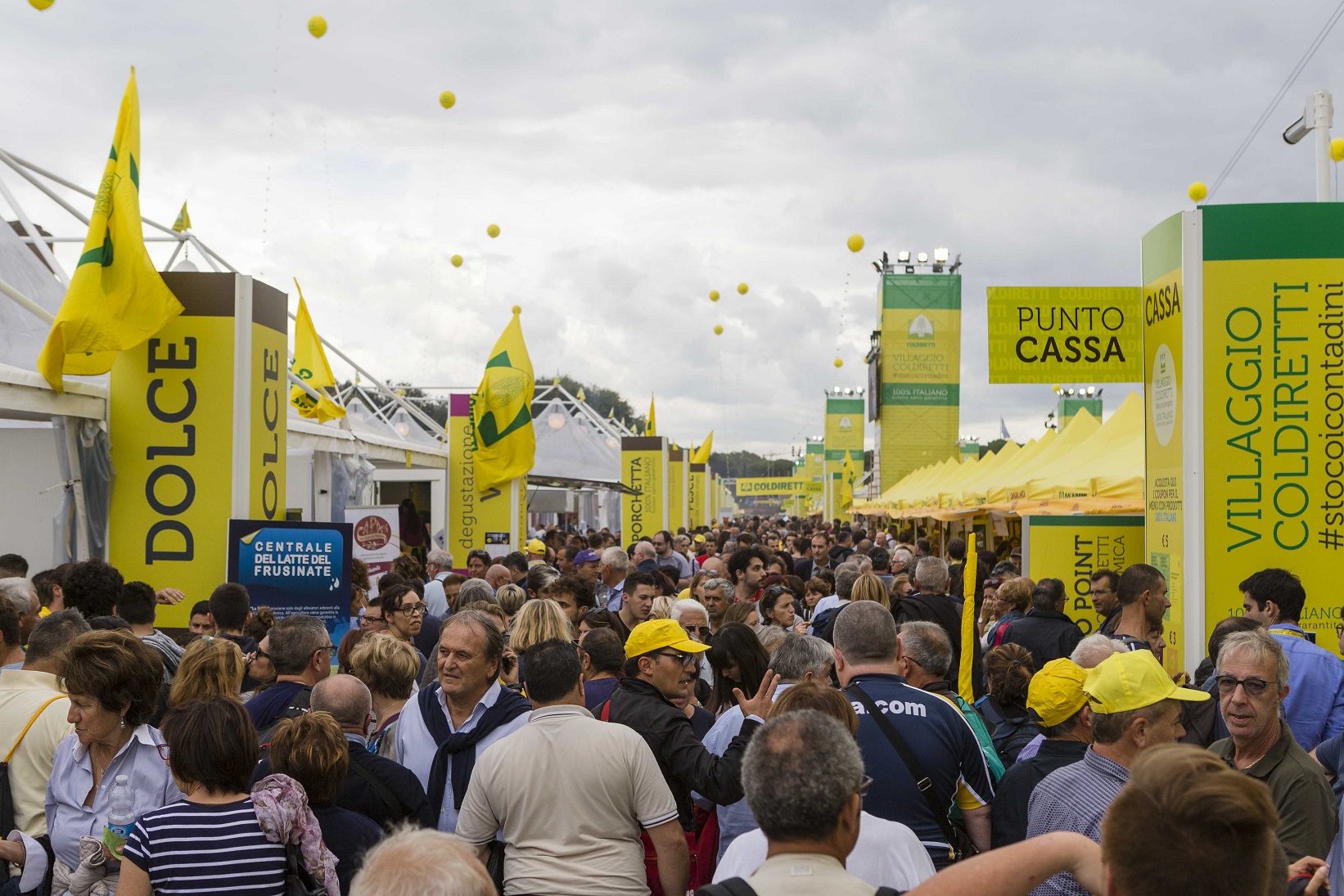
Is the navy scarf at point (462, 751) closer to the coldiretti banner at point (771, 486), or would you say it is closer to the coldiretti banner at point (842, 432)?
the coldiretti banner at point (842, 432)

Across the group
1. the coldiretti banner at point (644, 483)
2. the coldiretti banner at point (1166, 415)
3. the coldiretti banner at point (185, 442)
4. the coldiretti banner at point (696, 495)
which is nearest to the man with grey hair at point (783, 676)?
the coldiretti banner at point (1166, 415)

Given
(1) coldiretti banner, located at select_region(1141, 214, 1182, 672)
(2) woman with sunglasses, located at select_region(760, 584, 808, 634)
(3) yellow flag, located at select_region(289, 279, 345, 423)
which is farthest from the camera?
(3) yellow flag, located at select_region(289, 279, 345, 423)

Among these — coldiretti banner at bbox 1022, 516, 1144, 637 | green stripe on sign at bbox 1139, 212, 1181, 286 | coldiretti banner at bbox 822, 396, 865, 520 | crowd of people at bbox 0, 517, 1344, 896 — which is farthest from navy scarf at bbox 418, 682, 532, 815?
coldiretti banner at bbox 822, 396, 865, 520

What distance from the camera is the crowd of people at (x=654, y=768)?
202 centimetres

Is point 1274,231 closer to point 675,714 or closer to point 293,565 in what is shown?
point 675,714

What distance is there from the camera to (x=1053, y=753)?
3.89 meters

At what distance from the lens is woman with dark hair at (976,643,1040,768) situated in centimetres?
471

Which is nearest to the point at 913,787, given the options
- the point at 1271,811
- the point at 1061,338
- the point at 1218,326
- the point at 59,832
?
the point at 1271,811

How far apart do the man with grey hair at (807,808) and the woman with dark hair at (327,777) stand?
159 cm

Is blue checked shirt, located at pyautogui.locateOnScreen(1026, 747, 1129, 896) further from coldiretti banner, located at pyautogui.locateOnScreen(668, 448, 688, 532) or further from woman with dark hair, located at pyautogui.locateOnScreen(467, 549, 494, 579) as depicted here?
coldiretti banner, located at pyautogui.locateOnScreen(668, 448, 688, 532)

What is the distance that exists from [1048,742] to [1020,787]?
0.22m

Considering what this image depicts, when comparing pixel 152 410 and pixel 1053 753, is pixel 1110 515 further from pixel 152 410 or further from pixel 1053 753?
pixel 152 410

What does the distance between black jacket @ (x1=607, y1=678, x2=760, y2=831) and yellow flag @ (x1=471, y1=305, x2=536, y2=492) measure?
12.8 metres

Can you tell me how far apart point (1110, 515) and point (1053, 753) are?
255 inches
